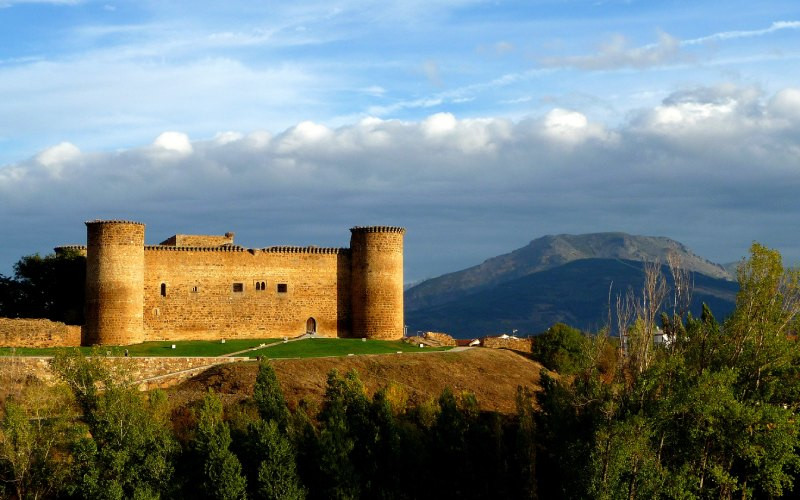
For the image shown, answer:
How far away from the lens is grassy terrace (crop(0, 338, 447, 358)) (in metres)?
48.7

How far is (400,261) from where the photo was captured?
192ft

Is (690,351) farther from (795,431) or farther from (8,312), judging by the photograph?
(8,312)

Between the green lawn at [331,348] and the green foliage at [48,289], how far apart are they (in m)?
11.0

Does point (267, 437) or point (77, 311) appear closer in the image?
point (267, 437)

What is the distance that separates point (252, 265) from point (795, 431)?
99.9 feet

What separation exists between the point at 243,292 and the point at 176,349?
259 inches

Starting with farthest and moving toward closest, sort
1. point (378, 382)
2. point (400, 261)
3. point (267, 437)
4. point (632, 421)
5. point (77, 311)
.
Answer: point (400, 261)
point (77, 311)
point (378, 382)
point (267, 437)
point (632, 421)

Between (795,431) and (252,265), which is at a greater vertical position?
(252,265)

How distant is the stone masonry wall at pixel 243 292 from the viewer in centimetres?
5434

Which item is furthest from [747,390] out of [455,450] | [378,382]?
[378,382]

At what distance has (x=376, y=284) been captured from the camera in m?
57.2

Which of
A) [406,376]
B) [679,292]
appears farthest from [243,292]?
[679,292]

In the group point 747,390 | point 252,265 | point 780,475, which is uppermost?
point 252,265

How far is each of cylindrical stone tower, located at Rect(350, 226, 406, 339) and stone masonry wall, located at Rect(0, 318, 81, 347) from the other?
15071mm
